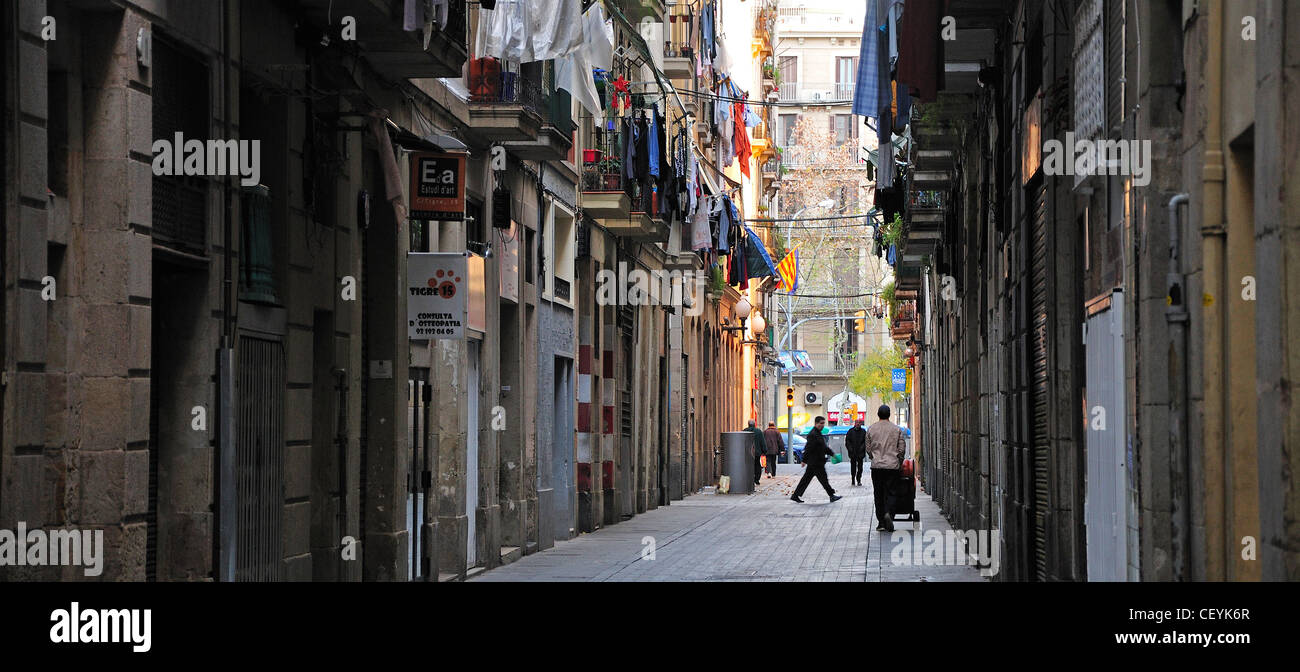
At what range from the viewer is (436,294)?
1636cm

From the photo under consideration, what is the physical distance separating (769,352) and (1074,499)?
6149 centimetres

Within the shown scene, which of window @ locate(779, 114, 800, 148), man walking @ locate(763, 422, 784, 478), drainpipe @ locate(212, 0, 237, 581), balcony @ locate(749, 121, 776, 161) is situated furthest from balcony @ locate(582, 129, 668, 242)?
window @ locate(779, 114, 800, 148)

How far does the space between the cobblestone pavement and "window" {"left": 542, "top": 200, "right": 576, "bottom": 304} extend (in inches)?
147

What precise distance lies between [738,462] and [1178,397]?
32.7 meters

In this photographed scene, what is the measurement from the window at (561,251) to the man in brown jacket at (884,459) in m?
5.04

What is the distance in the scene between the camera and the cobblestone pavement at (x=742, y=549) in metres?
18.3

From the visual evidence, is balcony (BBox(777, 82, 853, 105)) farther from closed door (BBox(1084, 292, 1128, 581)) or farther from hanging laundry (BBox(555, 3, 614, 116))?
closed door (BBox(1084, 292, 1128, 581))

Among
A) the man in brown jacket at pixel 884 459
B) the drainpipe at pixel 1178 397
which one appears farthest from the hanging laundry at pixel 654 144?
the drainpipe at pixel 1178 397

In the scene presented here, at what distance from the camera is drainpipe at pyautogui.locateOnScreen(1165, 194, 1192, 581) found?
838 cm

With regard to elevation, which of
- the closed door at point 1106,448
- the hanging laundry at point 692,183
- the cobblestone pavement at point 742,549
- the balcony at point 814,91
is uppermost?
the balcony at point 814,91

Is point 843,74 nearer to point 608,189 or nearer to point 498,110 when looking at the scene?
point 608,189

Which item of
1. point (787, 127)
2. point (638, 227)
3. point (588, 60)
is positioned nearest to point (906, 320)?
point (638, 227)

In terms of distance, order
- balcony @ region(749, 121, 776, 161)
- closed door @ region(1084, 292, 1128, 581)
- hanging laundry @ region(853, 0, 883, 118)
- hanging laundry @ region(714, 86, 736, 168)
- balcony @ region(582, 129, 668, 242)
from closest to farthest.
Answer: closed door @ region(1084, 292, 1128, 581) < hanging laundry @ region(853, 0, 883, 118) < balcony @ region(582, 129, 668, 242) < hanging laundry @ region(714, 86, 736, 168) < balcony @ region(749, 121, 776, 161)

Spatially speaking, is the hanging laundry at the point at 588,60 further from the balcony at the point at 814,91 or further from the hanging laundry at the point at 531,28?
the balcony at the point at 814,91
